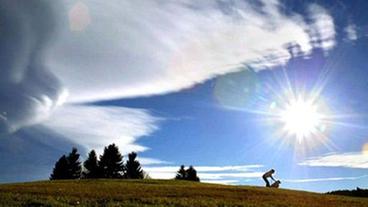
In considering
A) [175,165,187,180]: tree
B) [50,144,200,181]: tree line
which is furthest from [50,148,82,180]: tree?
[175,165,187,180]: tree

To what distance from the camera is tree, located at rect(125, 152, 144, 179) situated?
12848 centimetres

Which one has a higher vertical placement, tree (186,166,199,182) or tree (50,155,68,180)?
tree (186,166,199,182)

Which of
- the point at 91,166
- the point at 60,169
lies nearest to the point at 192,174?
the point at 91,166

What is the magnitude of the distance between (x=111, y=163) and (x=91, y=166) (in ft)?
17.3

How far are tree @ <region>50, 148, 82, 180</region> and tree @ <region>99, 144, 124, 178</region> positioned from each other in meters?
6.60

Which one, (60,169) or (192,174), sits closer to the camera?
(60,169)

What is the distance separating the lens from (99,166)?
13000 centimetres

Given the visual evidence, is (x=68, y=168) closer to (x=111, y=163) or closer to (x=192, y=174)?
(x=111, y=163)

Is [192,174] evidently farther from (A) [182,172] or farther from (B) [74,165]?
(B) [74,165]

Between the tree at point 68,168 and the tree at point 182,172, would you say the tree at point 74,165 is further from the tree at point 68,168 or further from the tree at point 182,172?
the tree at point 182,172

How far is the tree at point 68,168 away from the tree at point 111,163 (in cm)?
660

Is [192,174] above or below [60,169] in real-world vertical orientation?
above

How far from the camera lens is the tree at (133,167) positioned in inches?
5058

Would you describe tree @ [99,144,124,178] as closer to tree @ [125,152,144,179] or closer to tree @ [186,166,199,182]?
tree @ [125,152,144,179]
